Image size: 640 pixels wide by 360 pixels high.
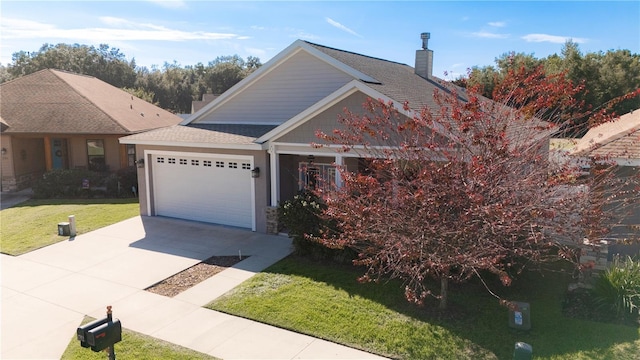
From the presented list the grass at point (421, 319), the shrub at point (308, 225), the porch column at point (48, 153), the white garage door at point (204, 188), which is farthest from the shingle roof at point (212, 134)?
the porch column at point (48, 153)

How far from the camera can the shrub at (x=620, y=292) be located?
7719 mm

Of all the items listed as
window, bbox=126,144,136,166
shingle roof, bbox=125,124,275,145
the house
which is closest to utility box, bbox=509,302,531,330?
the house

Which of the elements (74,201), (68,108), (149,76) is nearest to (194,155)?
(74,201)

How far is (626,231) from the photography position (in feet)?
34.3

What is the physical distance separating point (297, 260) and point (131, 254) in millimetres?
4721

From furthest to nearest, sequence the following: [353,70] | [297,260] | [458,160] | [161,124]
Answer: [161,124], [353,70], [297,260], [458,160]

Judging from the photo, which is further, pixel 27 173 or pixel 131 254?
pixel 27 173

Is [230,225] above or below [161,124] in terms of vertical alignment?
below

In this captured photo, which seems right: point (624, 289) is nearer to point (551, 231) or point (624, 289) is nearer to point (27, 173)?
point (551, 231)

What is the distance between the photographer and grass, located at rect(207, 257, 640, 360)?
22.8 feet

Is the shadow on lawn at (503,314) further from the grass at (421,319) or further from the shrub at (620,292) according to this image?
the shrub at (620,292)

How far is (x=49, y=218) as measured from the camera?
16.2 metres

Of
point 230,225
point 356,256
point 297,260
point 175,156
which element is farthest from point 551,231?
point 175,156

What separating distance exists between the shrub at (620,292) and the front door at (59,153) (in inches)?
945
